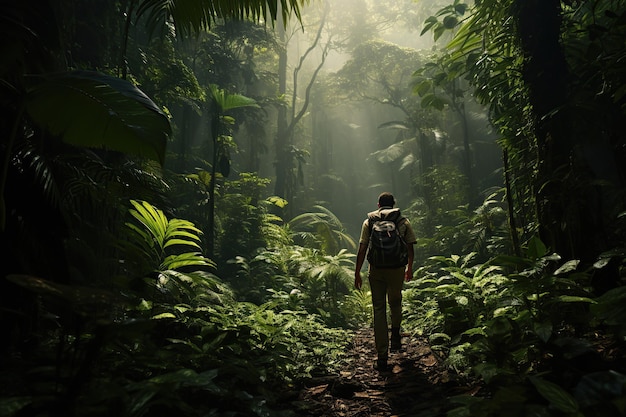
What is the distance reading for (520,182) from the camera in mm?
4078

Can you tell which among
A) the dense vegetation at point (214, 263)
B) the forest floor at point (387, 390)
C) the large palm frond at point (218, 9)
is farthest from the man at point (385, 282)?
the large palm frond at point (218, 9)

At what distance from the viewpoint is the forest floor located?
8.36 feet

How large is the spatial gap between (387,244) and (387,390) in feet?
4.76

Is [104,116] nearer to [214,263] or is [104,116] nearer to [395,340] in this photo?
[214,263]

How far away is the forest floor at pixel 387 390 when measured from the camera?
2.55 metres

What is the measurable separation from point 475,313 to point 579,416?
270cm

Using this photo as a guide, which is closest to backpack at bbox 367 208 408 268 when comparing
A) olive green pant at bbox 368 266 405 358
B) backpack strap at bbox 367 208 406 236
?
backpack strap at bbox 367 208 406 236

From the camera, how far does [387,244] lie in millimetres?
3977

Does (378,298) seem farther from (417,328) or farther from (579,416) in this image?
(579,416)

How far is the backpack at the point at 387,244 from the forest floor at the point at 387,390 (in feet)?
3.25

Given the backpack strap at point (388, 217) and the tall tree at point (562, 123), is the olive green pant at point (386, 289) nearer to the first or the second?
the backpack strap at point (388, 217)

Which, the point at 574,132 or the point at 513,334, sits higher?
the point at 574,132

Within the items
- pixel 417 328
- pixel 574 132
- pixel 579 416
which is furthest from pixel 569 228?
pixel 417 328

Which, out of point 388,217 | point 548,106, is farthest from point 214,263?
point 548,106
